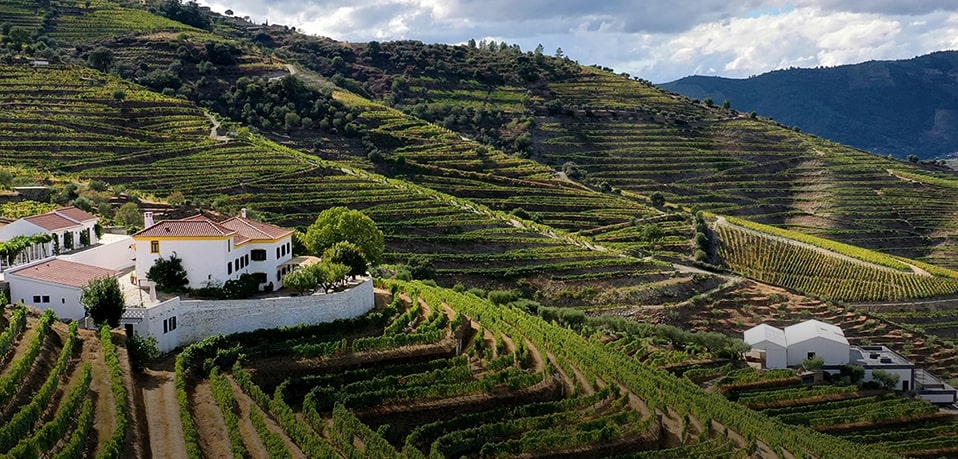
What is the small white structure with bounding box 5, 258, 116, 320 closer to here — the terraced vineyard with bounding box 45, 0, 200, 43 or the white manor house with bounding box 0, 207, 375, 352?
the white manor house with bounding box 0, 207, 375, 352

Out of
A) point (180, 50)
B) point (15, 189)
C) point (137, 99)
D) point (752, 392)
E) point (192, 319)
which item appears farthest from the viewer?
point (180, 50)

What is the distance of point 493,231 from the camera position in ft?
254

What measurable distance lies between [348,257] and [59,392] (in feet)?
63.3

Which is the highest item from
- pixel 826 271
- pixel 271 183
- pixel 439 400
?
pixel 271 183

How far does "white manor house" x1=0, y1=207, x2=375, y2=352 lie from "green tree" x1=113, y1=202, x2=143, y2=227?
1255 centimetres

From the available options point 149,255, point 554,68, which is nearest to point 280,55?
point 554,68

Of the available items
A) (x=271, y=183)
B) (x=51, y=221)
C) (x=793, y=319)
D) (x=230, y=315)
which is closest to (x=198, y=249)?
(x=230, y=315)

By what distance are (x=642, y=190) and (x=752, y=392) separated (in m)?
64.0

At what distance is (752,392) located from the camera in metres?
52.5

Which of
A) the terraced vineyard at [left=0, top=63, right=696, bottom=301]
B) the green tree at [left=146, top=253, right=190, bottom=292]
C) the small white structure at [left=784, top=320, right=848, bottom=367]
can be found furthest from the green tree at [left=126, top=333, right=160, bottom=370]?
the small white structure at [left=784, top=320, right=848, bottom=367]

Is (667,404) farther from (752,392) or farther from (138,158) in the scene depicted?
(138,158)

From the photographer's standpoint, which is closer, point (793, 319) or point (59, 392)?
point (59, 392)

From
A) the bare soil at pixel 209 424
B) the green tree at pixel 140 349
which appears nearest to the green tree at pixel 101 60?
the green tree at pixel 140 349

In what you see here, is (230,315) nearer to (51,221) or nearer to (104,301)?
(104,301)
